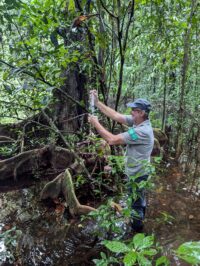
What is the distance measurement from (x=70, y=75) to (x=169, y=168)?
325 centimetres

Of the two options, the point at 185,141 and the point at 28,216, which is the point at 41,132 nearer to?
the point at 28,216

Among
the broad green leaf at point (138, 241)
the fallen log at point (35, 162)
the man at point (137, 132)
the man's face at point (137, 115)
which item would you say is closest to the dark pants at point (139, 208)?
the man at point (137, 132)

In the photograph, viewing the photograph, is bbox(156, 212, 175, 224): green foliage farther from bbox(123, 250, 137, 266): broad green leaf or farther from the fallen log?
the fallen log

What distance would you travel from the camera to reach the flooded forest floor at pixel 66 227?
3.75 m

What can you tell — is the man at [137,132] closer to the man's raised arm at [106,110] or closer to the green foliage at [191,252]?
the man's raised arm at [106,110]

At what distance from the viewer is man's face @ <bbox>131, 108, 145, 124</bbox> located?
367 centimetres

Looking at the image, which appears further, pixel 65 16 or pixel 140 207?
pixel 140 207

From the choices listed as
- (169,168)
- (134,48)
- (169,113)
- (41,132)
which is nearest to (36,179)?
(41,132)

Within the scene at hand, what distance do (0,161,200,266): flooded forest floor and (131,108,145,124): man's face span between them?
1151 mm

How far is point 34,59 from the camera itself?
9.82ft

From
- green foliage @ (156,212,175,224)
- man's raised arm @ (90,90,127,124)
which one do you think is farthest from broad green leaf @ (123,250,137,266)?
man's raised arm @ (90,90,127,124)

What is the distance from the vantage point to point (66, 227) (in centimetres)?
459

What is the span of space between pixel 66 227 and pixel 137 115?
2099 mm

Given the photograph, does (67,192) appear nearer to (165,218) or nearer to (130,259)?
(165,218)
